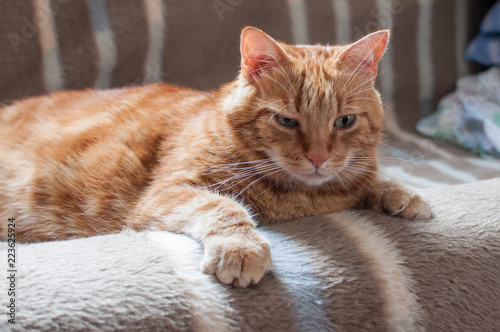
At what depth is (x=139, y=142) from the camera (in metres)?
1.42

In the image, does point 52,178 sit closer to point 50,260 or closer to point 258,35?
point 50,260


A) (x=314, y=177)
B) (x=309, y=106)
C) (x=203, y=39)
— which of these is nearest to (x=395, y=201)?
(x=314, y=177)

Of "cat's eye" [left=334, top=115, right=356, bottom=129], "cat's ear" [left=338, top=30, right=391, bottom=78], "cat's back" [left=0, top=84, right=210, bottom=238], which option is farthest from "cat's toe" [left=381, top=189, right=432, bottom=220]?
"cat's back" [left=0, top=84, right=210, bottom=238]

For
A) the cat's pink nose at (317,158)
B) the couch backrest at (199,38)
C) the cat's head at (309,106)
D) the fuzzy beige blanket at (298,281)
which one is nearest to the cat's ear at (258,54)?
the cat's head at (309,106)

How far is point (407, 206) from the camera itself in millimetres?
1254

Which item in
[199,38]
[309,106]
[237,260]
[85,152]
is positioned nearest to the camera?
[237,260]

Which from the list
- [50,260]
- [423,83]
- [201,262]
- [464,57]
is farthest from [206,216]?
[464,57]

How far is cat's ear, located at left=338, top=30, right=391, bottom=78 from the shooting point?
1223 millimetres

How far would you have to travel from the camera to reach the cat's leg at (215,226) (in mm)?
946

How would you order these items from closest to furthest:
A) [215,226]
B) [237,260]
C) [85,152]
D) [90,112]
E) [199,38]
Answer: [237,260], [215,226], [85,152], [90,112], [199,38]

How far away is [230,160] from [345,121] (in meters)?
0.32

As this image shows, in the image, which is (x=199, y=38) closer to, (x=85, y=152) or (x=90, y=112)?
(x=90, y=112)

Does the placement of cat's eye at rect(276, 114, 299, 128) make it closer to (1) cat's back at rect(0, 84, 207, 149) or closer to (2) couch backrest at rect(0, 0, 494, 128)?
(1) cat's back at rect(0, 84, 207, 149)

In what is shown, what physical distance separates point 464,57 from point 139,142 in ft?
6.15
